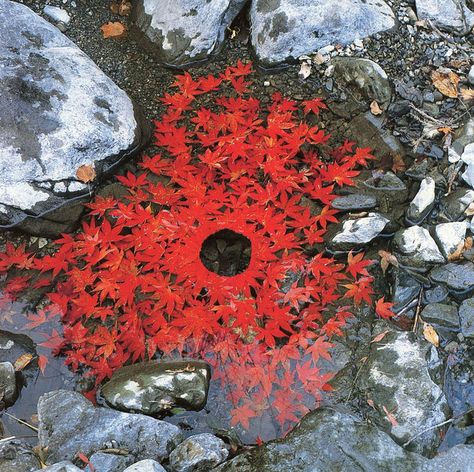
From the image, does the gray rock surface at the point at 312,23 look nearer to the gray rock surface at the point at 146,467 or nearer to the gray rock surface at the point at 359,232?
the gray rock surface at the point at 359,232

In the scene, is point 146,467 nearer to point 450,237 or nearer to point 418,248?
point 418,248

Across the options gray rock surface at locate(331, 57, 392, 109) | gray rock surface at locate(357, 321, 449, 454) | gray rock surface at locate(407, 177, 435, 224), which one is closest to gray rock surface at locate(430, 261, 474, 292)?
gray rock surface at locate(407, 177, 435, 224)

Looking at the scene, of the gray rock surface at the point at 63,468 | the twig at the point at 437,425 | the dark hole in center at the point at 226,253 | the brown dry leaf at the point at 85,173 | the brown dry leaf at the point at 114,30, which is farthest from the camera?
the brown dry leaf at the point at 114,30

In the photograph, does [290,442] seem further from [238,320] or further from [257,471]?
[238,320]

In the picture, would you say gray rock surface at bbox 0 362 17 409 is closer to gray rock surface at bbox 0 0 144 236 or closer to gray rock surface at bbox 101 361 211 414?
gray rock surface at bbox 101 361 211 414

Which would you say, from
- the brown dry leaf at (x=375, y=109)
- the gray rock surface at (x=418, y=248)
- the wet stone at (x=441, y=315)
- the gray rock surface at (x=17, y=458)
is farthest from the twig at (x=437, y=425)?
the brown dry leaf at (x=375, y=109)

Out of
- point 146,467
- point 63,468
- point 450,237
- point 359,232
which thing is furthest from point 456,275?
point 63,468
